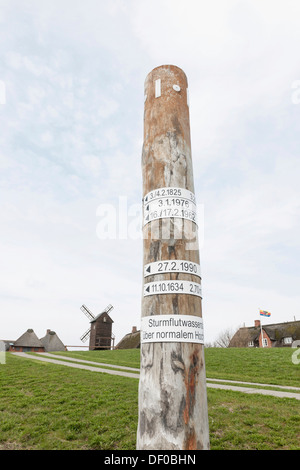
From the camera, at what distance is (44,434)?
263 inches

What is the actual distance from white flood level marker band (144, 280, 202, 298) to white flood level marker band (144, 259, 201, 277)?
8 cm

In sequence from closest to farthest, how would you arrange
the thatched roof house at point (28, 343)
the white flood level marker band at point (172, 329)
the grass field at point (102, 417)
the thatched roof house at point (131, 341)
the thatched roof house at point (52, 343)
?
the white flood level marker band at point (172, 329) → the grass field at point (102, 417) → the thatched roof house at point (131, 341) → the thatched roof house at point (28, 343) → the thatched roof house at point (52, 343)

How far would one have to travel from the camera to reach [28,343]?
49344 mm

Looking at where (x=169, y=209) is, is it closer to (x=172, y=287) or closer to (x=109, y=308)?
(x=172, y=287)

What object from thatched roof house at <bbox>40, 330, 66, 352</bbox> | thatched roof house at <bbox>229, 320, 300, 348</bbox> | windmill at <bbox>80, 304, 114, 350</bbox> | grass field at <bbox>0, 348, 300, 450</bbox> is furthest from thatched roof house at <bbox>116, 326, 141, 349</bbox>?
grass field at <bbox>0, 348, 300, 450</bbox>

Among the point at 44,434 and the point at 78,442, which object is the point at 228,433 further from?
the point at 44,434

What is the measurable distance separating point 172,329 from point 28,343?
53.5 m

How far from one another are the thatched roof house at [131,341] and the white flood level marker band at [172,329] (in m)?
45.1

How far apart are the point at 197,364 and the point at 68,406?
7.81 meters

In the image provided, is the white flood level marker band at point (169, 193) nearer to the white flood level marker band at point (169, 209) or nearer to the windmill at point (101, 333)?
the white flood level marker band at point (169, 209)

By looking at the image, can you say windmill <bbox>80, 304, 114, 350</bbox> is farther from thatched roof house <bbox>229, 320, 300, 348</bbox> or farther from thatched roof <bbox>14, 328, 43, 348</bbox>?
thatched roof house <bbox>229, 320, 300, 348</bbox>

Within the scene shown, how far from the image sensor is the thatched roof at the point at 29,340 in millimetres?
48972

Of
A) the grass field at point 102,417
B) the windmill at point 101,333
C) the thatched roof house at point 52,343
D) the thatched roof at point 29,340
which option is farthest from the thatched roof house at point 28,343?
the grass field at point 102,417

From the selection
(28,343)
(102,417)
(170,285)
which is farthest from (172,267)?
(28,343)
